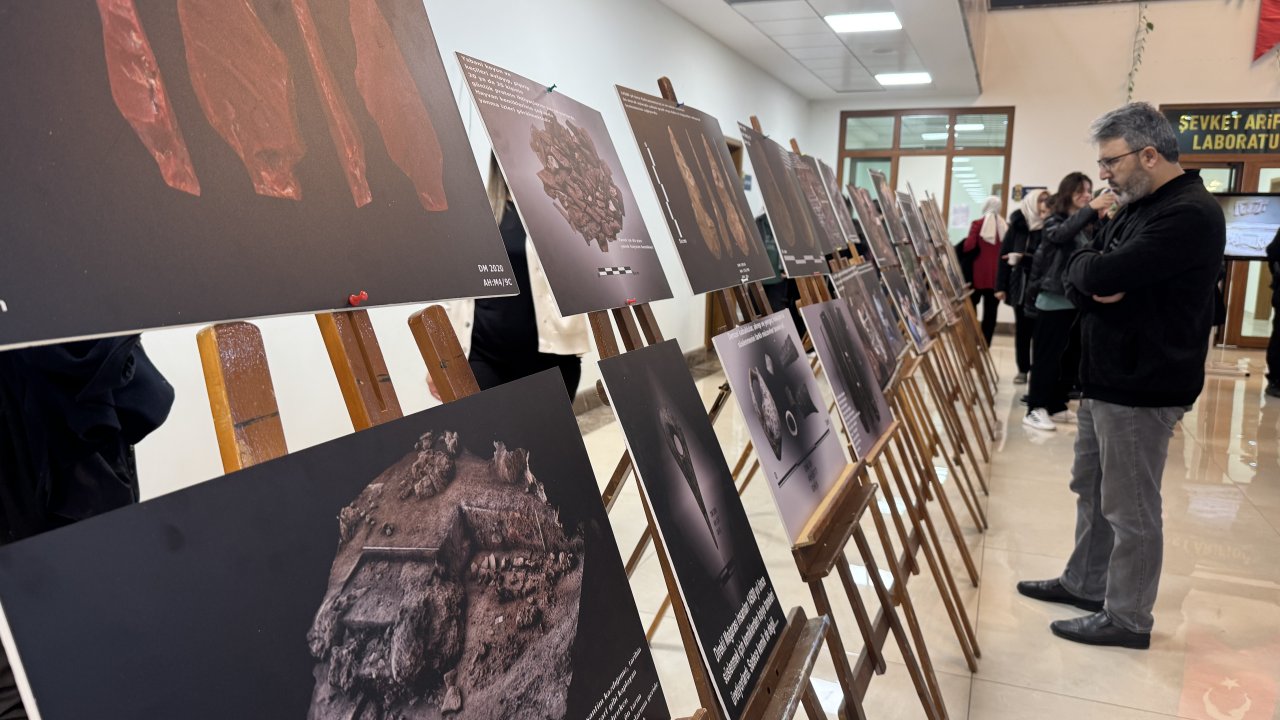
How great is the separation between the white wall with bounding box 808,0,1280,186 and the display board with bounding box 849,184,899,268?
21.1 ft

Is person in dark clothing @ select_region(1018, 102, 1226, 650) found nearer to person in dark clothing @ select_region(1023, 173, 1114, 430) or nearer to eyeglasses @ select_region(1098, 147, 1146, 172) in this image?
eyeglasses @ select_region(1098, 147, 1146, 172)

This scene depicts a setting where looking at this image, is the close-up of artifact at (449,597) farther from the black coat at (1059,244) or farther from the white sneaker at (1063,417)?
the white sneaker at (1063,417)

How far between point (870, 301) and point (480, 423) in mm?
2132

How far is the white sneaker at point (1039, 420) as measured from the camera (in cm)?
529

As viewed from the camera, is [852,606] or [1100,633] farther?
[1100,633]

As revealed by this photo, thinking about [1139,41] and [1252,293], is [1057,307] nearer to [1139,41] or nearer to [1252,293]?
[1252,293]

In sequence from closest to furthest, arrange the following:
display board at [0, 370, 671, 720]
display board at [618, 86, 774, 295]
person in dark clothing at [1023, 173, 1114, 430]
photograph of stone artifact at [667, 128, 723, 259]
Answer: display board at [0, 370, 671, 720] → display board at [618, 86, 774, 295] → photograph of stone artifact at [667, 128, 723, 259] → person in dark clothing at [1023, 173, 1114, 430]

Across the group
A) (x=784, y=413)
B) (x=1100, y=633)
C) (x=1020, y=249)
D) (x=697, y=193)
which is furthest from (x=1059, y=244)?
(x=784, y=413)

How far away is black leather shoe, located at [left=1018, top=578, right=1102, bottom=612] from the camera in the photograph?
280 centimetres

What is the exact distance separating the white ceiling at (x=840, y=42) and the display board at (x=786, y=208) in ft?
14.0

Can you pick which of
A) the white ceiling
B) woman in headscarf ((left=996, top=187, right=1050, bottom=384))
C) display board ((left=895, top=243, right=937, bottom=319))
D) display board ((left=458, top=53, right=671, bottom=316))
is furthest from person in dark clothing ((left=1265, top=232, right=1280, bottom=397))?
display board ((left=458, top=53, right=671, bottom=316))

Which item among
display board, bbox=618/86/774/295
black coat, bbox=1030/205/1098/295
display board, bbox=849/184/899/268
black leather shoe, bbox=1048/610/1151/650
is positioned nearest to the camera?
display board, bbox=618/86/774/295

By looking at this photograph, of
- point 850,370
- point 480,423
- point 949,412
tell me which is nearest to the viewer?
point 480,423

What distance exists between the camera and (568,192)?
1.31m
